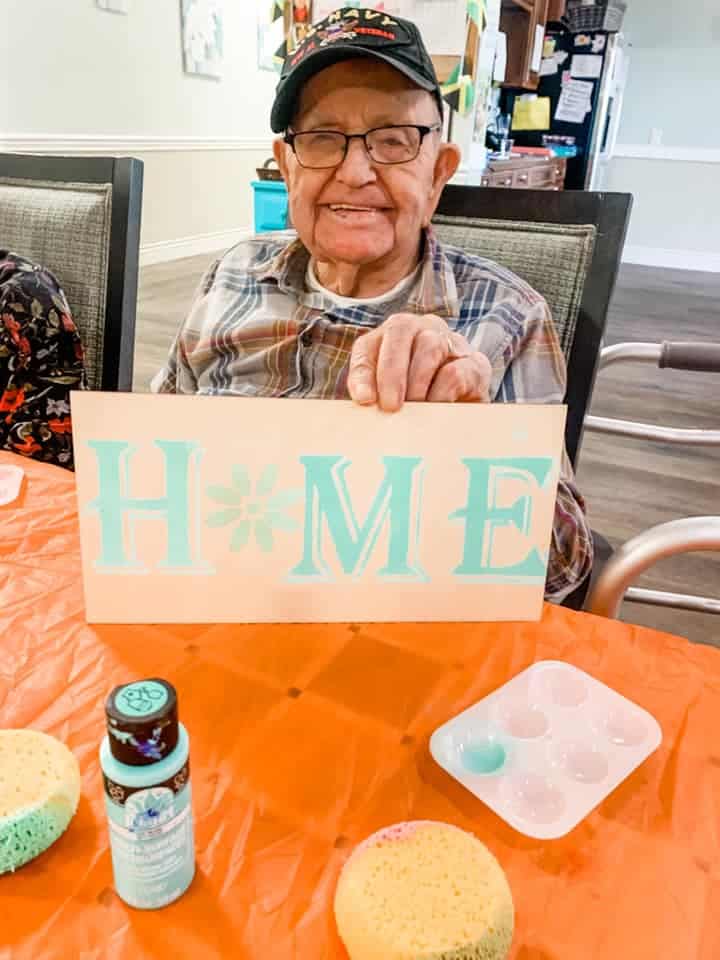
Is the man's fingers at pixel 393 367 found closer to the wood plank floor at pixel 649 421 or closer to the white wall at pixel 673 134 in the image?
the wood plank floor at pixel 649 421

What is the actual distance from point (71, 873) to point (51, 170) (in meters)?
1.23

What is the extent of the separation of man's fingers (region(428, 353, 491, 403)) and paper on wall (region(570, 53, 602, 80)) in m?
5.47

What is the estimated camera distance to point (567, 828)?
51cm

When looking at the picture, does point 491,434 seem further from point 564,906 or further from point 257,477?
point 564,906

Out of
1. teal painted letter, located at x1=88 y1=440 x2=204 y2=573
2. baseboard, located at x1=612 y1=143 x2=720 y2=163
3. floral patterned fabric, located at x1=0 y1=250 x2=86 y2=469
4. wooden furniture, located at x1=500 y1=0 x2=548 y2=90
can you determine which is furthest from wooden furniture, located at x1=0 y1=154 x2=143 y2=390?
baseboard, located at x1=612 y1=143 x2=720 y2=163

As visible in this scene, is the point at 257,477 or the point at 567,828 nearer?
the point at 567,828

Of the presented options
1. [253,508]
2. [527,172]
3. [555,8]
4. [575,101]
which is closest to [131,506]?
[253,508]

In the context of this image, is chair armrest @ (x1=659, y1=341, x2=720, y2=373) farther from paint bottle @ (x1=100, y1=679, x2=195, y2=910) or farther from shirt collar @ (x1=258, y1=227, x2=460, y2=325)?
paint bottle @ (x1=100, y1=679, x2=195, y2=910)

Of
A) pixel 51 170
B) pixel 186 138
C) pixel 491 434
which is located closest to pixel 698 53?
pixel 186 138

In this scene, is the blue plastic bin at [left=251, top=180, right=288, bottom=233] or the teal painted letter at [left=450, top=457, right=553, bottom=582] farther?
the blue plastic bin at [left=251, top=180, right=288, bottom=233]

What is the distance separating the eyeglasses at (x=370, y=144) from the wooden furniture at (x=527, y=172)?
2.93 m

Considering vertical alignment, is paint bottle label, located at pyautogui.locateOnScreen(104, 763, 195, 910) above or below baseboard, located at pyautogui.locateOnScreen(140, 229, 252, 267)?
above

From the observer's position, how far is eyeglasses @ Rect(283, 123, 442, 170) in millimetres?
980

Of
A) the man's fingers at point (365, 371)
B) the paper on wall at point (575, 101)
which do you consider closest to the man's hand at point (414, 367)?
the man's fingers at point (365, 371)
